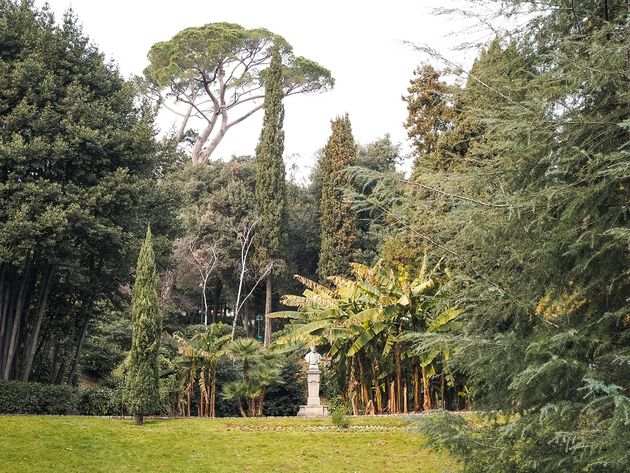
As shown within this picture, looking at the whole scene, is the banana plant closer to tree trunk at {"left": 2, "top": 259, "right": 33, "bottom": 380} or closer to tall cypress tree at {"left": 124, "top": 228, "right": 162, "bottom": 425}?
tall cypress tree at {"left": 124, "top": 228, "right": 162, "bottom": 425}

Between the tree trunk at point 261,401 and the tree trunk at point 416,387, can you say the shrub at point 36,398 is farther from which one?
the tree trunk at point 416,387

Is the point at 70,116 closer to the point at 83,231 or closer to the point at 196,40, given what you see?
the point at 83,231

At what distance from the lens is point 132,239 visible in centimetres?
1627

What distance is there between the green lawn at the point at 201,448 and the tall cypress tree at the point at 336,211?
1700 centimetres

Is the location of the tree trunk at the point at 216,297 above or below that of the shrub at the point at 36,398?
above

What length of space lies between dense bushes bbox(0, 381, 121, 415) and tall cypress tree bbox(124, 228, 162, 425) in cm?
214

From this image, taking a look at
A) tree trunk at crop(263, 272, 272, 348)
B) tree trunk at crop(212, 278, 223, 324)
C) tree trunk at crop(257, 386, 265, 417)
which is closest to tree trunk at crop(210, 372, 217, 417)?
tree trunk at crop(257, 386, 265, 417)

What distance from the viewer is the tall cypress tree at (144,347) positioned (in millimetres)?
14016

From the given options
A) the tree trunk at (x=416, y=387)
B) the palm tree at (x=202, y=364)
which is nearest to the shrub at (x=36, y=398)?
the palm tree at (x=202, y=364)

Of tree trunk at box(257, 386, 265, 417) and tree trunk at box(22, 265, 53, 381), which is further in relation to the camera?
tree trunk at box(257, 386, 265, 417)

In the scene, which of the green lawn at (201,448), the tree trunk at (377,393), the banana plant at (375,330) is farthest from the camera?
the tree trunk at (377,393)

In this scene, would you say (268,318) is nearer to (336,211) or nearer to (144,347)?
(336,211)

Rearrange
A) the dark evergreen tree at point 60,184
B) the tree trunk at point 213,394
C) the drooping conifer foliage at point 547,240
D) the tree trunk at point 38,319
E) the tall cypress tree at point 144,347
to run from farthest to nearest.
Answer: the tree trunk at point 213,394
the tree trunk at point 38,319
the dark evergreen tree at point 60,184
the tall cypress tree at point 144,347
the drooping conifer foliage at point 547,240

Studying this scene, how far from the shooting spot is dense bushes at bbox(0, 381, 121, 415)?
14438mm
